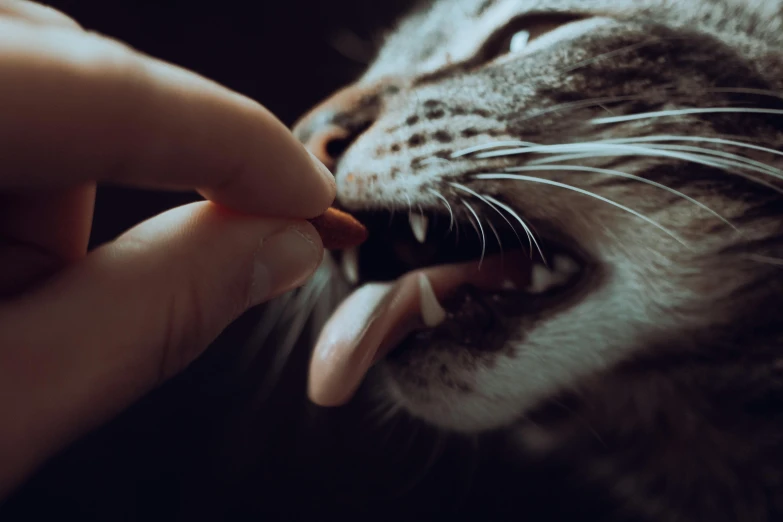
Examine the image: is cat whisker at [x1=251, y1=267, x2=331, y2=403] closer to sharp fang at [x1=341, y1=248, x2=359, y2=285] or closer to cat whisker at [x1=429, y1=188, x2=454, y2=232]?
sharp fang at [x1=341, y1=248, x2=359, y2=285]

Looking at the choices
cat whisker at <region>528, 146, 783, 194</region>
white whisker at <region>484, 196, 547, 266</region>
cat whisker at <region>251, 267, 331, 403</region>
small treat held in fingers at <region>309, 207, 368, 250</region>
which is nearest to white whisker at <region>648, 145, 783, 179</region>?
cat whisker at <region>528, 146, 783, 194</region>

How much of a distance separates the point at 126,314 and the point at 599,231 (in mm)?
347

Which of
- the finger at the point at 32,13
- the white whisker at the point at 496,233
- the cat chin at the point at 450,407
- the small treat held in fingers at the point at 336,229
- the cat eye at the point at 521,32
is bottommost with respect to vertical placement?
the cat chin at the point at 450,407

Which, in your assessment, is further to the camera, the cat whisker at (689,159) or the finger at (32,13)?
the cat whisker at (689,159)

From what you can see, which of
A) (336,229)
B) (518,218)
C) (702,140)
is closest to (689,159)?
(702,140)

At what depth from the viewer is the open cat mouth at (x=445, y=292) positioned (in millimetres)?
490

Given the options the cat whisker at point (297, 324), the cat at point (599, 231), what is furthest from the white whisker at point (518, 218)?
the cat whisker at point (297, 324)

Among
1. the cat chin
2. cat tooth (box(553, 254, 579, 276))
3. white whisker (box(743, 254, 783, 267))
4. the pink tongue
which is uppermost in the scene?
white whisker (box(743, 254, 783, 267))

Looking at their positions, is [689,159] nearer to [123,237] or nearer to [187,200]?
[123,237]

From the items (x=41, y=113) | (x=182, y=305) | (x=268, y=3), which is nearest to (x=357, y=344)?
(x=182, y=305)

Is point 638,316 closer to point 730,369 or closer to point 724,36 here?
point 730,369

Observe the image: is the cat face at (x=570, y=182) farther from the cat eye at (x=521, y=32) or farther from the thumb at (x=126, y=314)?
the thumb at (x=126, y=314)

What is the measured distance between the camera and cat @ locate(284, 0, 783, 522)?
46 centimetres

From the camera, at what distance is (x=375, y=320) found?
19.4 inches
